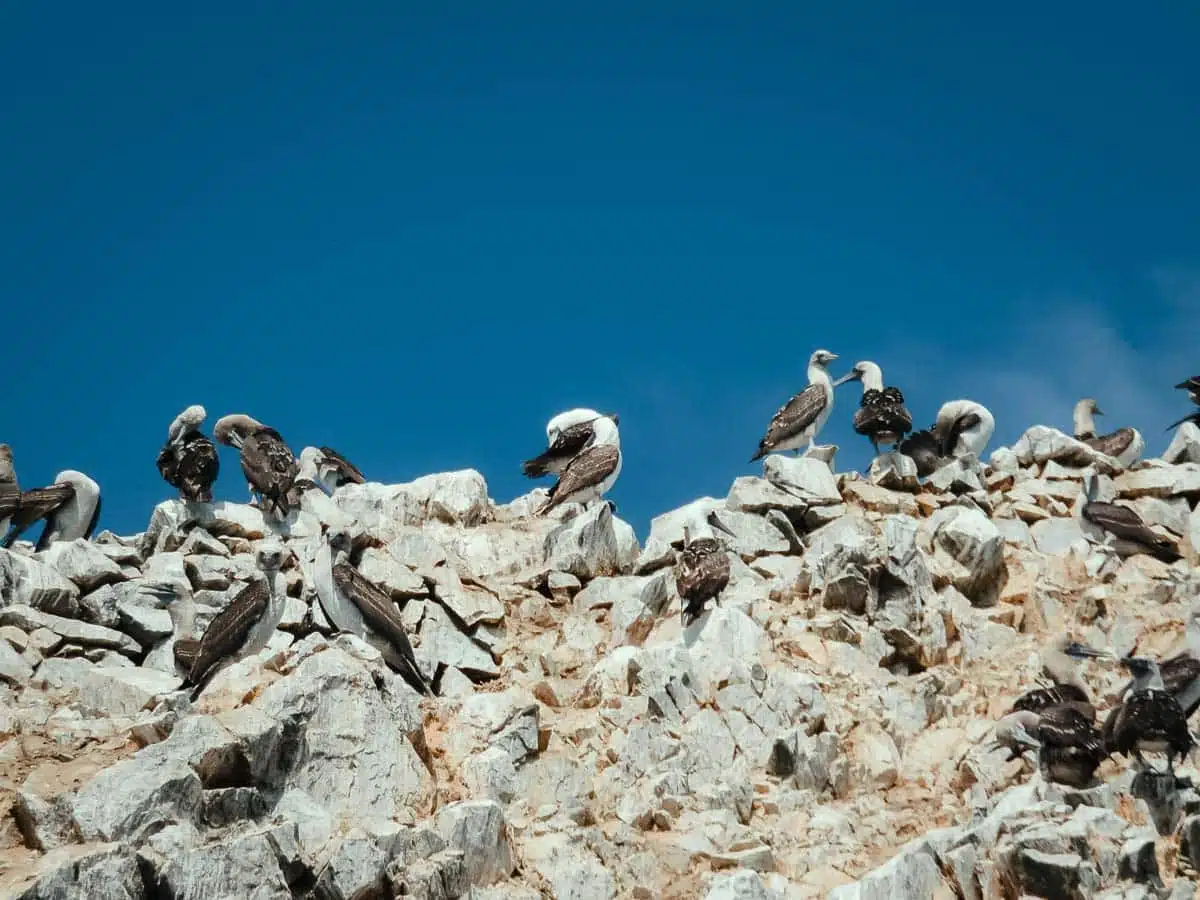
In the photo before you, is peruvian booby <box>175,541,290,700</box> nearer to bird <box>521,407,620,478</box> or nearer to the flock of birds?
the flock of birds

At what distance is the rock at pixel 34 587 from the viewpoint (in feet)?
64.0

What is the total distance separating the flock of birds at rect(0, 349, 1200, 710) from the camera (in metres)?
17.4

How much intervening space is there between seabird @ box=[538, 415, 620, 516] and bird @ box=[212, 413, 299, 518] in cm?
405

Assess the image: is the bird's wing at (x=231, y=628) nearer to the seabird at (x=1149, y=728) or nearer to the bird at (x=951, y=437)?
the seabird at (x=1149, y=728)

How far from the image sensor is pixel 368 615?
59.1ft

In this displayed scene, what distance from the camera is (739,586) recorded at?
20953 mm

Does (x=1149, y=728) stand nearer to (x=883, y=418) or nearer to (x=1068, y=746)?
(x=1068, y=746)

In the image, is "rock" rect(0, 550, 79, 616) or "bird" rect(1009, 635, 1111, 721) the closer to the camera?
"bird" rect(1009, 635, 1111, 721)

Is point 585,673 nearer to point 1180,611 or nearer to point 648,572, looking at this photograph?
point 648,572

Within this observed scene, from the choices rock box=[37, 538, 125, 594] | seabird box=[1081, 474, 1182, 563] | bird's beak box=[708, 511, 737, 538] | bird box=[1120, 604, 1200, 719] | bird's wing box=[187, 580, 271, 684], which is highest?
seabird box=[1081, 474, 1182, 563]

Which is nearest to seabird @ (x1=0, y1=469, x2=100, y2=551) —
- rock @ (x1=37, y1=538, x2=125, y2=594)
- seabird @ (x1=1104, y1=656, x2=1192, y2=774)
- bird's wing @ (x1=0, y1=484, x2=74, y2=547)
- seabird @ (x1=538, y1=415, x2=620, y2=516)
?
bird's wing @ (x1=0, y1=484, x2=74, y2=547)

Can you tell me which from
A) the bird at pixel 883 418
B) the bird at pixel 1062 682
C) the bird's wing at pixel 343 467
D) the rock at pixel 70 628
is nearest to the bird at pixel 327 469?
the bird's wing at pixel 343 467

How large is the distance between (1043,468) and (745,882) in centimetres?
1471

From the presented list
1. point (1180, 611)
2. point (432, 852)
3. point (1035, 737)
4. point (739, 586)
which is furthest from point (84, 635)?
point (1180, 611)
